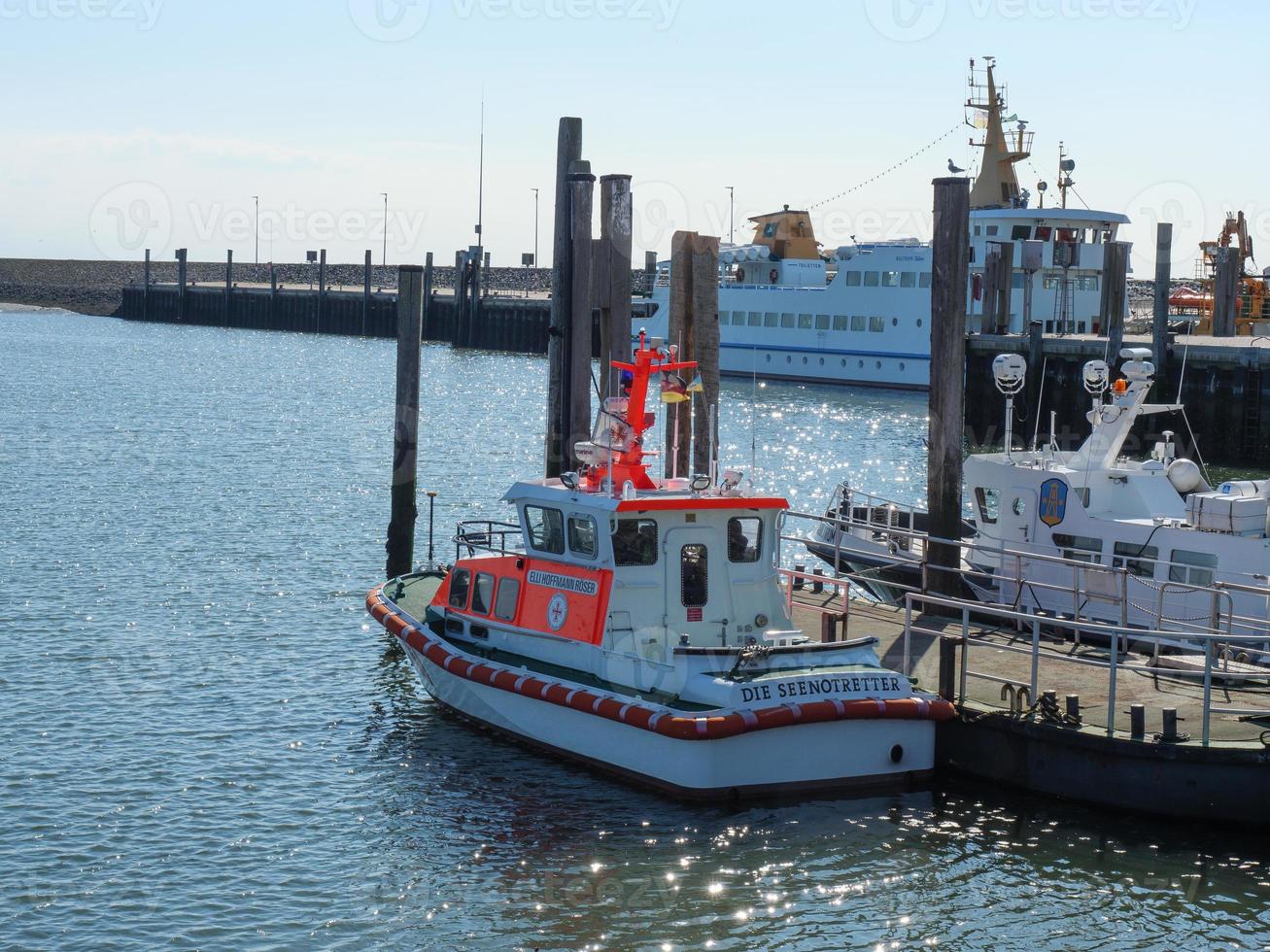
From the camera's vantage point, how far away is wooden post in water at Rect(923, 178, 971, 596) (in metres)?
16.3

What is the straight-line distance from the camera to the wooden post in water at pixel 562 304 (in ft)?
62.2

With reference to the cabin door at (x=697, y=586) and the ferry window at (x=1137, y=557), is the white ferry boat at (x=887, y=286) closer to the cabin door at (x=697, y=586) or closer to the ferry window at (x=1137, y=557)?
the ferry window at (x=1137, y=557)

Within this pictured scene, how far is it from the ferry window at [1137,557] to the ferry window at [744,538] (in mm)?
5006

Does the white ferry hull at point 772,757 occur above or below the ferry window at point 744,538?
below

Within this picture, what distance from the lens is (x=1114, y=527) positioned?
58.9 feet

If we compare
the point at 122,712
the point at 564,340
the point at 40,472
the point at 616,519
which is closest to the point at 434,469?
the point at 40,472

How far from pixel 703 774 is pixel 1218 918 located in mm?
4297

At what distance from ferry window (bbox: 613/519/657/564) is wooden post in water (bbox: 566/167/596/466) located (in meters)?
4.64

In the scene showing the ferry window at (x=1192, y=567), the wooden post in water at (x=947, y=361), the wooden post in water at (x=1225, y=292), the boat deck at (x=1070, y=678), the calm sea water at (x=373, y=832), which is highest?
the wooden post in water at (x=1225, y=292)

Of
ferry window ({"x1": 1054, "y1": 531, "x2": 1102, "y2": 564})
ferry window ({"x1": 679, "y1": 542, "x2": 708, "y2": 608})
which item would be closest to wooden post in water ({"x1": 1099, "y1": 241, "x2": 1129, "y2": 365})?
ferry window ({"x1": 1054, "y1": 531, "x2": 1102, "y2": 564})

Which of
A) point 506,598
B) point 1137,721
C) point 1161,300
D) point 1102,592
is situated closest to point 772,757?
point 1137,721

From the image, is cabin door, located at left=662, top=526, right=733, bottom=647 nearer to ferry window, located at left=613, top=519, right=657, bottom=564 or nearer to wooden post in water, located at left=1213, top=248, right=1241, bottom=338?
ferry window, located at left=613, top=519, right=657, bottom=564

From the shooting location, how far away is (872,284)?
59875 millimetres

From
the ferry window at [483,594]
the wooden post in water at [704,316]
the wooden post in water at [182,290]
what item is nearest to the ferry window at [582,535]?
the ferry window at [483,594]
